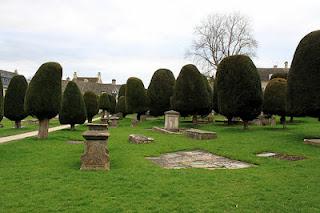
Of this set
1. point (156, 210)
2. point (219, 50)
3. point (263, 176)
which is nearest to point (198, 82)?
point (263, 176)

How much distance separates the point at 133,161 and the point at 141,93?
74.9ft

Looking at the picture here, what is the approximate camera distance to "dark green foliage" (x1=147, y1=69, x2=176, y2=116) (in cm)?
3184

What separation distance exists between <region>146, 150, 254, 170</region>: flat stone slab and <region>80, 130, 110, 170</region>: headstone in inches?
72.0

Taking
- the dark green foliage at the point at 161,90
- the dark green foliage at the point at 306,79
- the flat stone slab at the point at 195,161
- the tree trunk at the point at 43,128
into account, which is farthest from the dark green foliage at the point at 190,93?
the flat stone slab at the point at 195,161

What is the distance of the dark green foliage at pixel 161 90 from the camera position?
104 feet

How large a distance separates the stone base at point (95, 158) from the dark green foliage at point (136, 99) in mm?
23736

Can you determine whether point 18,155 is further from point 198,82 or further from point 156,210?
point 198,82

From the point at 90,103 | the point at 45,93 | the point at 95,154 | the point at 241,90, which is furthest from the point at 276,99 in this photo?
the point at 95,154

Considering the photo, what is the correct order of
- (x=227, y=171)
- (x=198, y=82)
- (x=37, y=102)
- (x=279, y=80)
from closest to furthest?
1. (x=227, y=171)
2. (x=37, y=102)
3. (x=279, y=80)
4. (x=198, y=82)

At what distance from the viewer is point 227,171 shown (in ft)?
29.9

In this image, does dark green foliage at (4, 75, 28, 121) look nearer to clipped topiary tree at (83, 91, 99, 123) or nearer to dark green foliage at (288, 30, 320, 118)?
clipped topiary tree at (83, 91, 99, 123)

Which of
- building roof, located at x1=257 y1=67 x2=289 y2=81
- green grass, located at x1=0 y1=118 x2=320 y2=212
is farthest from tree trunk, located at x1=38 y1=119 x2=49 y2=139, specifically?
building roof, located at x1=257 y1=67 x2=289 y2=81

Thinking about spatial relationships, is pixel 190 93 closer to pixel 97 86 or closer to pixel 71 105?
pixel 71 105

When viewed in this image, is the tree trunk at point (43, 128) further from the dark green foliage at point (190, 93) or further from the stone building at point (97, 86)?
the stone building at point (97, 86)
